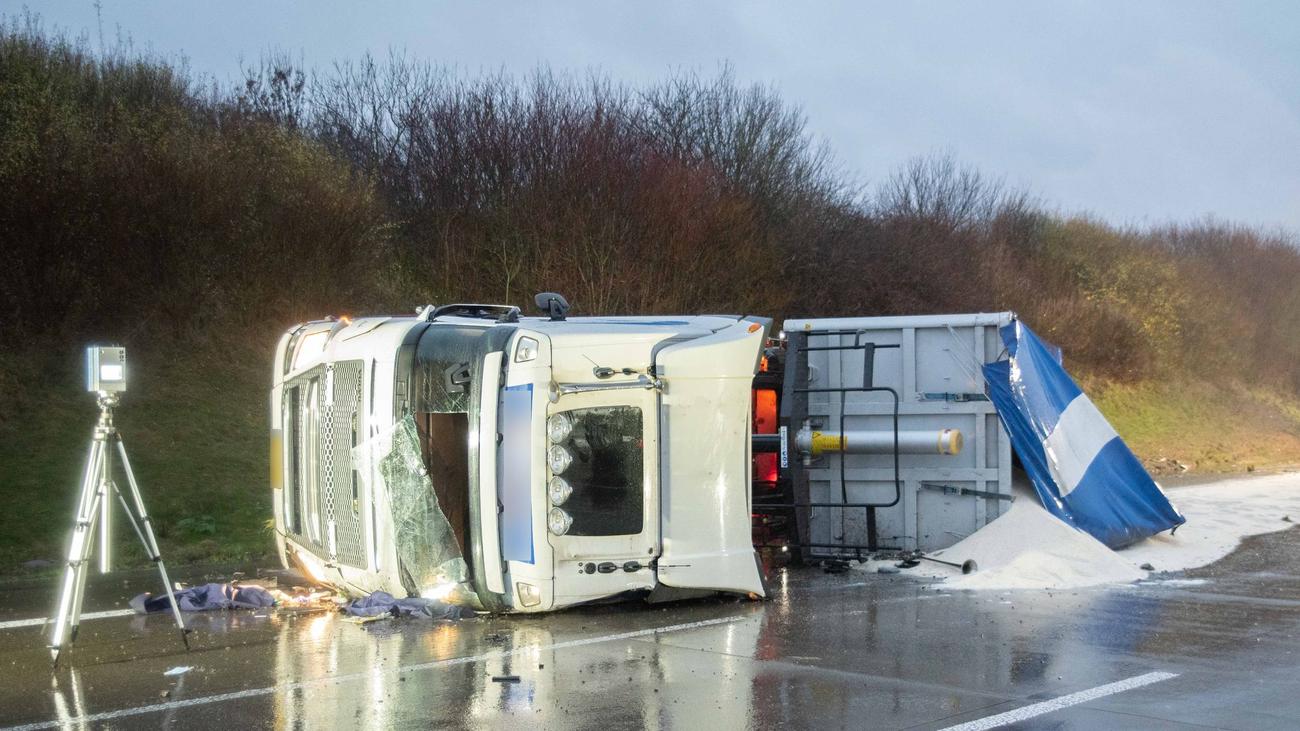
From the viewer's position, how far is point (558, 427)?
8.43 meters

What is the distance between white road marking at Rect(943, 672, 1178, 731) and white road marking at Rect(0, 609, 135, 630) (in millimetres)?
6237

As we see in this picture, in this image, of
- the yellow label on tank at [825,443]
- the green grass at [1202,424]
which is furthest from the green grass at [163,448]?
the green grass at [1202,424]

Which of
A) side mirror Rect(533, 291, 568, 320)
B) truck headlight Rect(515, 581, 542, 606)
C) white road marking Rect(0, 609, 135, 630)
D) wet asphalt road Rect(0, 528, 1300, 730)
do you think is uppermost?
side mirror Rect(533, 291, 568, 320)

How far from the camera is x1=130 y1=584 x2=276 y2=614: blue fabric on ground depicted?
30.3ft

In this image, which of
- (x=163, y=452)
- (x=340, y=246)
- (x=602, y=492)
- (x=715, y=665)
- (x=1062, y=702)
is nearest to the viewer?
(x=1062, y=702)

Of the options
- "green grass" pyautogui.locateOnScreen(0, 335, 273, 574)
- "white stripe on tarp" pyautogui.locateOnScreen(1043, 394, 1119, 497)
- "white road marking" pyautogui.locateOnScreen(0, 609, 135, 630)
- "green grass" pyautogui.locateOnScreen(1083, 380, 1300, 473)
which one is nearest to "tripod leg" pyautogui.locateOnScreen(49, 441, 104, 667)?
"white road marking" pyautogui.locateOnScreen(0, 609, 135, 630)

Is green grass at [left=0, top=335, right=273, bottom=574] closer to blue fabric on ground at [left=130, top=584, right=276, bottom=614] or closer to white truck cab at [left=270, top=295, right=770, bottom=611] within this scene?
blue fabric on ground at [left=130, top=584, right=276, bottom=614]

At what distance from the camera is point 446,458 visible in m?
8.96

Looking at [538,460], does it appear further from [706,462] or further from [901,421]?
[901,421]

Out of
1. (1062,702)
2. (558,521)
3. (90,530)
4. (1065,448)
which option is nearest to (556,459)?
(558,521)

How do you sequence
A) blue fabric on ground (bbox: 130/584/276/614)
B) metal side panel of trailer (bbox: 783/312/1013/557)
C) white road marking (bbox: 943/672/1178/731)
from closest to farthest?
white road marking (bbox: 943/672/1178/731) → blue fabric on ground (bbox: 130/584/276/614) → metal side panel of trailer (bbox: 783/312/1013/557)

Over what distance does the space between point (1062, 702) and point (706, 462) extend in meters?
3.24

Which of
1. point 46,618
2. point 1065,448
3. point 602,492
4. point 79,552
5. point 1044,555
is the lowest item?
point 46,618

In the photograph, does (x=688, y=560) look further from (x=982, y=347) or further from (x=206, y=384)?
(x=206, y=384)
